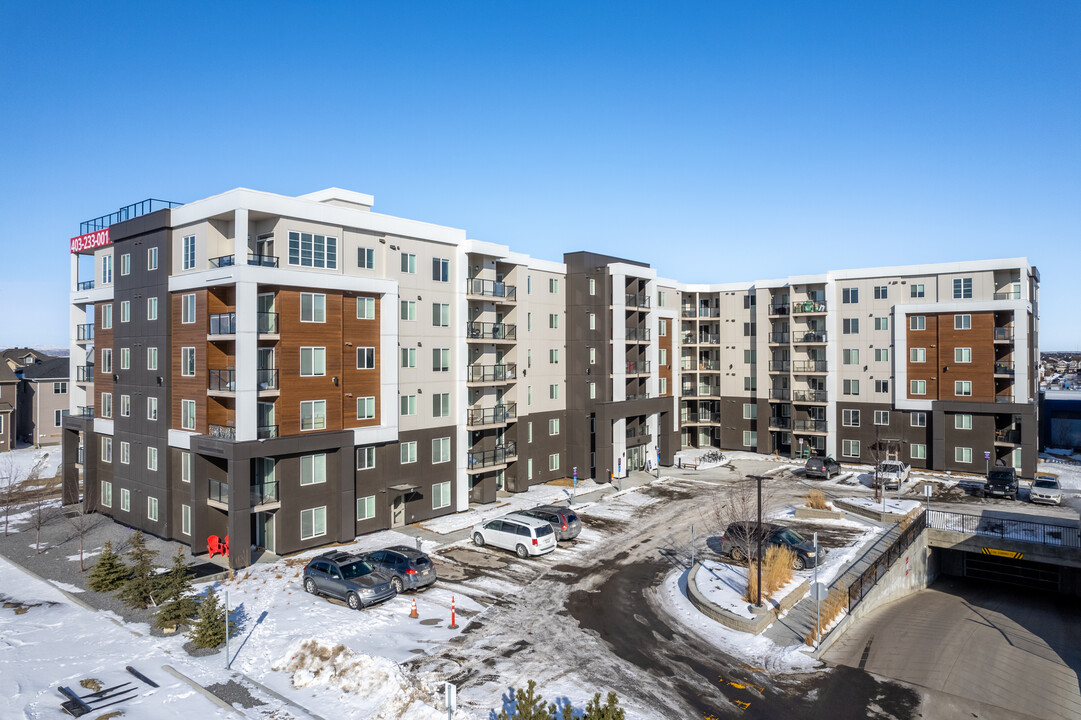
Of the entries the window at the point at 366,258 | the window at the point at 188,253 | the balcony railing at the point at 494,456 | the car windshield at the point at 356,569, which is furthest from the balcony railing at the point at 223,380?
the balcony railing at the point at 494,456

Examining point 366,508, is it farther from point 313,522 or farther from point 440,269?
point 440,269

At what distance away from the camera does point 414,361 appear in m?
37.1

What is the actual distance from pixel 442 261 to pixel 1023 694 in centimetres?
3271

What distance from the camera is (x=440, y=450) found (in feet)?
125

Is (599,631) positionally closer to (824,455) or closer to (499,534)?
(499,534)

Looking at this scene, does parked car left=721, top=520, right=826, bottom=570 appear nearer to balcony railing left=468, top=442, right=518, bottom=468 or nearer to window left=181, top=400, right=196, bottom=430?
balcony railing left=468, top=442, right=518, bottom=468

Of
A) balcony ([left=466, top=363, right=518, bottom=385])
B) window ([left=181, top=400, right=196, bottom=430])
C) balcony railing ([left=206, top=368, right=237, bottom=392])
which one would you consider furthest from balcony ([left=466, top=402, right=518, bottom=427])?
window ([left=181, top=400, right=196, bottom=430])

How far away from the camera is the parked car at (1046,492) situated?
41531 mm

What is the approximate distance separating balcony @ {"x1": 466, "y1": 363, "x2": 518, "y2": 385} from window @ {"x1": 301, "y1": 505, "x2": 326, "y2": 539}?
12.2 m

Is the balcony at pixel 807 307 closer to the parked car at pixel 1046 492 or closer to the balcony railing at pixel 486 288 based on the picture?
the parked car at pixel 1046 492

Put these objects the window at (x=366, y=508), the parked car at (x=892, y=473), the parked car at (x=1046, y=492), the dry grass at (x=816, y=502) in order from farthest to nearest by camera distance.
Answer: the parked car at (x=892, y=473)
the parked car at (x=1046, y=492)
the dry grass at (x=816, y=502)
the window at (x=366, y=508)

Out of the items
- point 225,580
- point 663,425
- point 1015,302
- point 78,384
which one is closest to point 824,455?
point 663,425

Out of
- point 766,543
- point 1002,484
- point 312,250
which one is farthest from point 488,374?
point 1002,484

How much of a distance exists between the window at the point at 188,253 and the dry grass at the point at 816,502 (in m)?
37.8
